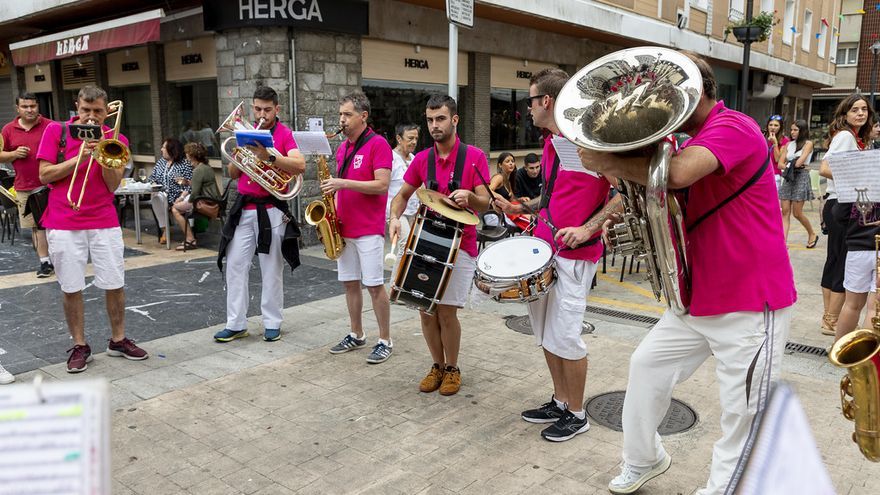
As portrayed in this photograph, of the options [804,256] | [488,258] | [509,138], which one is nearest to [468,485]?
[488,258]

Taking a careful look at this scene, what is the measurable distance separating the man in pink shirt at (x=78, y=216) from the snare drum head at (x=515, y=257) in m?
2.94

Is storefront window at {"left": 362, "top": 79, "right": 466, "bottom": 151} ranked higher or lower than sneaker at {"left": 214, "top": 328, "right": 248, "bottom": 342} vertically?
higher

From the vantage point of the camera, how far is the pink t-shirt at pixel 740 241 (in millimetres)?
2648

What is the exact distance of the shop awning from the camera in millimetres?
10102

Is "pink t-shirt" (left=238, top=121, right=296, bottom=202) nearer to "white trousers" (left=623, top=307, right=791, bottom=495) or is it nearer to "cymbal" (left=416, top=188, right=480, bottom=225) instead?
"cymbal" (left=416, top=188, right=480, bottom=225)

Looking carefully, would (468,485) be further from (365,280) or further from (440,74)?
(440,74)

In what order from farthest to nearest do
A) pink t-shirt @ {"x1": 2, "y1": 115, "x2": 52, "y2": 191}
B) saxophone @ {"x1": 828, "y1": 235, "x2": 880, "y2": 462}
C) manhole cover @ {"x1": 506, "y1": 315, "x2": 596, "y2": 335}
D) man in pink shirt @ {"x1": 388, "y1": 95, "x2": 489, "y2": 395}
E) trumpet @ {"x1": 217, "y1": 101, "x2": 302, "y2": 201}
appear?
pink t-shirt @ {"x1": 2, "y1": 115, "x2": 52, "y2": 191}, manhole cover @ {"x1": 506, "y1": 315, "x2": 596, "y2": 335}, trumpet @ {"x1": 217, "y1": 101, "x2": 302, "y2": 201}, man in pink shirt @ {"x1": 388, "y1": 95, "x2": 489, "y2": 395}, saxophone @ {"x1": 828, "y1": 235, "x2": 880, "y2": 462}

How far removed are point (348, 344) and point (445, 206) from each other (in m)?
1.81

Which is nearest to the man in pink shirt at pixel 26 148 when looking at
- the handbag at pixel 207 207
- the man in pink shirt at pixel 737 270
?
the handbag at pixel 207 207

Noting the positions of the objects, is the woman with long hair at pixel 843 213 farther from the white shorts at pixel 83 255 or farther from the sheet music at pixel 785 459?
the white shorts at pixel 83 255

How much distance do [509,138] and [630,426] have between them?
492 inches

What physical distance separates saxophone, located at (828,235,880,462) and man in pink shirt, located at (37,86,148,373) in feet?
15.4

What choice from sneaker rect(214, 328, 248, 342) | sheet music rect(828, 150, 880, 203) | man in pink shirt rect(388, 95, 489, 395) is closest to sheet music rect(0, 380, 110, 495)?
man in pink shirt rect(388, 95, 489, 395)

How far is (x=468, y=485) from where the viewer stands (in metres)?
3.37
